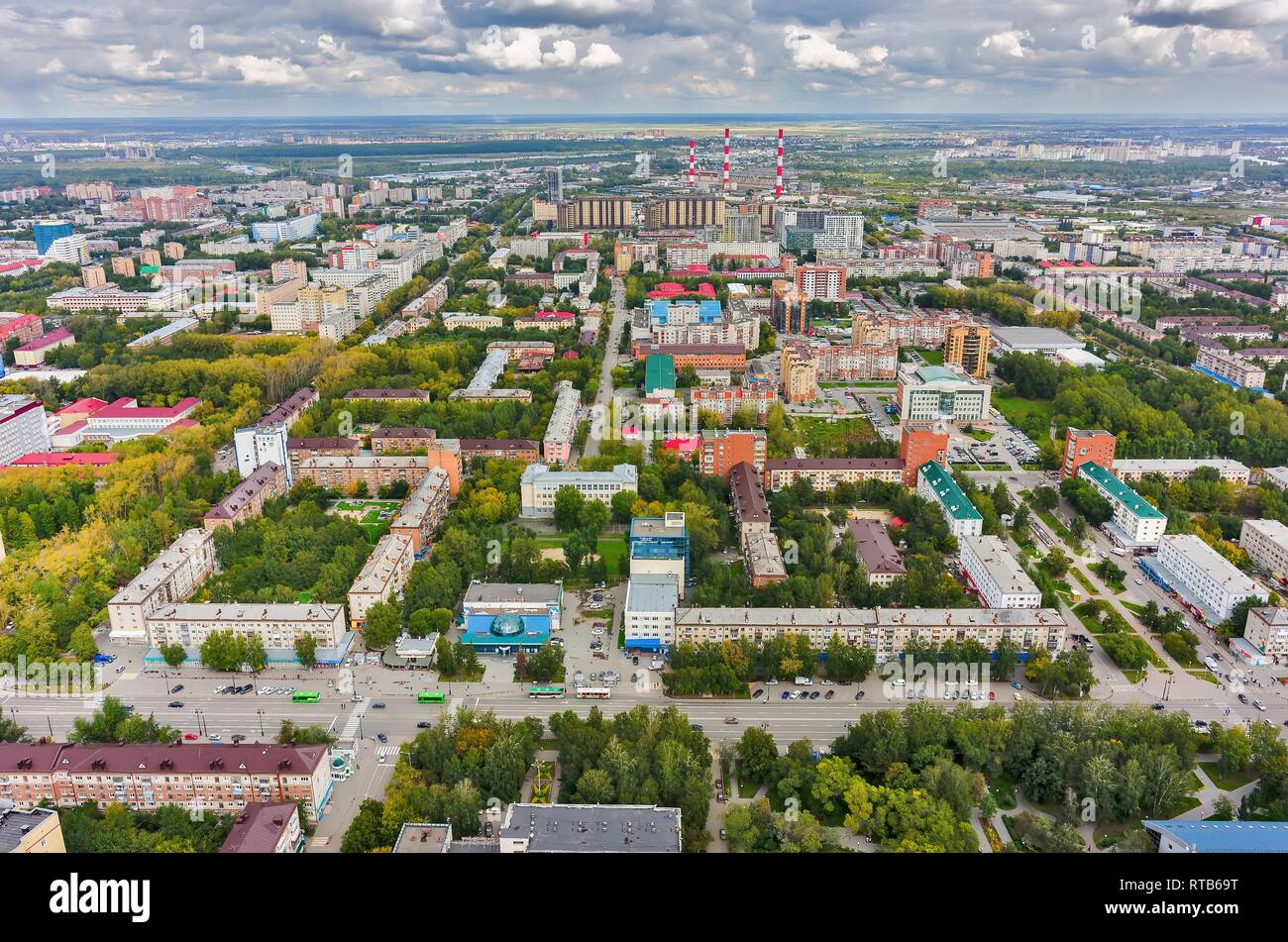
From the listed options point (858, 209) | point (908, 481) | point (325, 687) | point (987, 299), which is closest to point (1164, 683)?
point (908, 481)

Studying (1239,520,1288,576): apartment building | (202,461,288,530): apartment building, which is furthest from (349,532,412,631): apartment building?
(1239,520,1288,576): apartment building

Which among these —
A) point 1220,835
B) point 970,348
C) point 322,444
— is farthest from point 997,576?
point 970,348

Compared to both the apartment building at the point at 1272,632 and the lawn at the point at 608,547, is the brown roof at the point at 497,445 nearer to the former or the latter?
the lawn at the point at 608,547

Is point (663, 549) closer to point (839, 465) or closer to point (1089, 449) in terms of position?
point (839, 465)

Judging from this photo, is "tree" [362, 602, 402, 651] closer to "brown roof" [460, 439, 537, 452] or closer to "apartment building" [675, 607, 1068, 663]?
"apartment building" [675, 607, 1068, 663]

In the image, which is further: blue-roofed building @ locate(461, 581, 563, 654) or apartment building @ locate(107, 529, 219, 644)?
apartment building @ locate(107, 529, 219, 644)

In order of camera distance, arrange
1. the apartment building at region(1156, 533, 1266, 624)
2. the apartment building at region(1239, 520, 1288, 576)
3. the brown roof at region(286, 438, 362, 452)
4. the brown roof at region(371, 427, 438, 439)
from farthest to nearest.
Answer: the brown roof at region(371, 427, 438, 439)
the brown roof at region(286, 438, 362, 452)
the apartment building at region(1239, 520, 1288, 576)
the apartment building at region(1156, 533, 1266, 624)

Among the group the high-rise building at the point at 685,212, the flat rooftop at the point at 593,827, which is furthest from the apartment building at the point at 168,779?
the high-rise building at the point at 685,212
